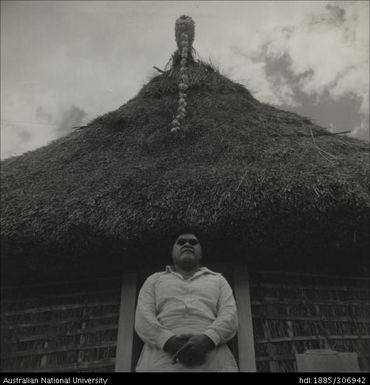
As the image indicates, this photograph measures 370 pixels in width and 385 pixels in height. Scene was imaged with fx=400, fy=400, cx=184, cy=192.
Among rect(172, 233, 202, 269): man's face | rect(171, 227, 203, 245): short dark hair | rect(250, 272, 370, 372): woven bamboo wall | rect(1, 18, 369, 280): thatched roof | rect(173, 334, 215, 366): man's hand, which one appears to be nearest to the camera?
rect(173, 334, 215, 366): man's hand

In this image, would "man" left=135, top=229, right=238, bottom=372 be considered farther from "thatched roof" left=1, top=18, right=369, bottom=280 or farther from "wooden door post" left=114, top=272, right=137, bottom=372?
"wooden door post" left=114, top=272, right=137, bottom=372

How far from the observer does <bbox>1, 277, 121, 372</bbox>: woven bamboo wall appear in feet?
14.5

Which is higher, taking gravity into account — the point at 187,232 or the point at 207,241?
the point at 207,241

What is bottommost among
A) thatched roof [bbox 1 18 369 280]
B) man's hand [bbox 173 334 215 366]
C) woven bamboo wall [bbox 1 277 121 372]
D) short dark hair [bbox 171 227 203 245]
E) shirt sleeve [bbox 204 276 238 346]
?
man's hand [bbox 173 334 215 366]

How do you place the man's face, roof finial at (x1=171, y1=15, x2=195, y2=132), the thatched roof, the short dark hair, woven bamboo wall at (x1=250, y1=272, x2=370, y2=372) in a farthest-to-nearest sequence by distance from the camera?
1. roof finial at (x1=171, y1=15, x2=195, y2=132)
2. woven bamboo wall at (x1=250, y1=272, x2=370, y2=372)
3. the thatched roof
4. the short dark hair
5. the man's face

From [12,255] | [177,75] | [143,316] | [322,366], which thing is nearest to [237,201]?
[143,316]

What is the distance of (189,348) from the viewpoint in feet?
9.66

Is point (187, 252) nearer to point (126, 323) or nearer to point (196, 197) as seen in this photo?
point (196, 197)

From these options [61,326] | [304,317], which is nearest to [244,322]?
[304,317]

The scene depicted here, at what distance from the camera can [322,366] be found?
3.95 m

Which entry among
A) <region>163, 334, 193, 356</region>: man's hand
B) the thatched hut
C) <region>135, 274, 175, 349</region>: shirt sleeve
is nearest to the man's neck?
<region>135, 274, 175, 349</region>: shirt sleeve

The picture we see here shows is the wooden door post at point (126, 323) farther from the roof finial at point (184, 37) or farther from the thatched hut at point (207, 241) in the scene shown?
the roof finial at point (184, 37)

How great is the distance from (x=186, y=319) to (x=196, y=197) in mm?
1499

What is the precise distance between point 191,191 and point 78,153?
2.26 metres
